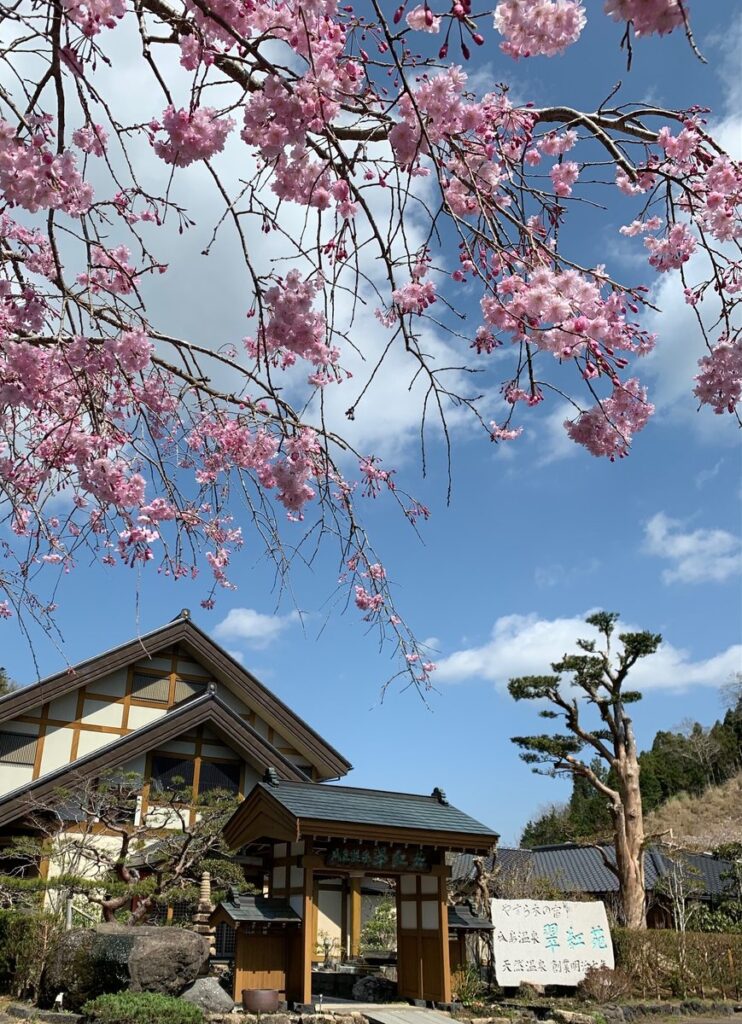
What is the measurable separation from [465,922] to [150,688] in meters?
7.36

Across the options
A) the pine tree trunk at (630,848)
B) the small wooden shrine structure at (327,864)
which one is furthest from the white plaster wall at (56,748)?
the pine tree trunk at (630,848)

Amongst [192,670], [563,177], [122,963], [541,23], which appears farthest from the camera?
[192,670]

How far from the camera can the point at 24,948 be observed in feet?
32.5

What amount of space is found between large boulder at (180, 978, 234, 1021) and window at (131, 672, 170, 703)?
7.00m

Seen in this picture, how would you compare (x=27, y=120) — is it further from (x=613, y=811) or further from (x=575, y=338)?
(x=613, y=811)

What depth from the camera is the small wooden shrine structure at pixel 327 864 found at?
9672 millimetres

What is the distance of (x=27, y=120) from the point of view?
10.6ft

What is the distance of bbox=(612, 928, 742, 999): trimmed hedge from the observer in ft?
42.2

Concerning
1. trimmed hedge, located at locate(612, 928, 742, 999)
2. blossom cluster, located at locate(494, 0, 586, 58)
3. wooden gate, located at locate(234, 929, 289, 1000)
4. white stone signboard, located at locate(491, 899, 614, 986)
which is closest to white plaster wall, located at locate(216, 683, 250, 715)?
white stone signboard, located at locate(491, 899, 614, 986)

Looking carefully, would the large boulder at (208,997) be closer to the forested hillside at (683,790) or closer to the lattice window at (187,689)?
the lattice window at (187,689)

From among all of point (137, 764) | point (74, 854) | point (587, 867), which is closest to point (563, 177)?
point (74, 854)

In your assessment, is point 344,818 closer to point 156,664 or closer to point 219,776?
point 219,776

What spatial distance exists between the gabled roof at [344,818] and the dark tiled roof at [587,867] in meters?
10.1

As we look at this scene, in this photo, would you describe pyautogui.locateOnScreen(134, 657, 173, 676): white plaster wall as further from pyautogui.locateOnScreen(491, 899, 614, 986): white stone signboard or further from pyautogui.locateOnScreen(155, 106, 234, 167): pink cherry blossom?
pyautogui.locateOnScreen(155, 106, 234, 167): pink cherry blossom
